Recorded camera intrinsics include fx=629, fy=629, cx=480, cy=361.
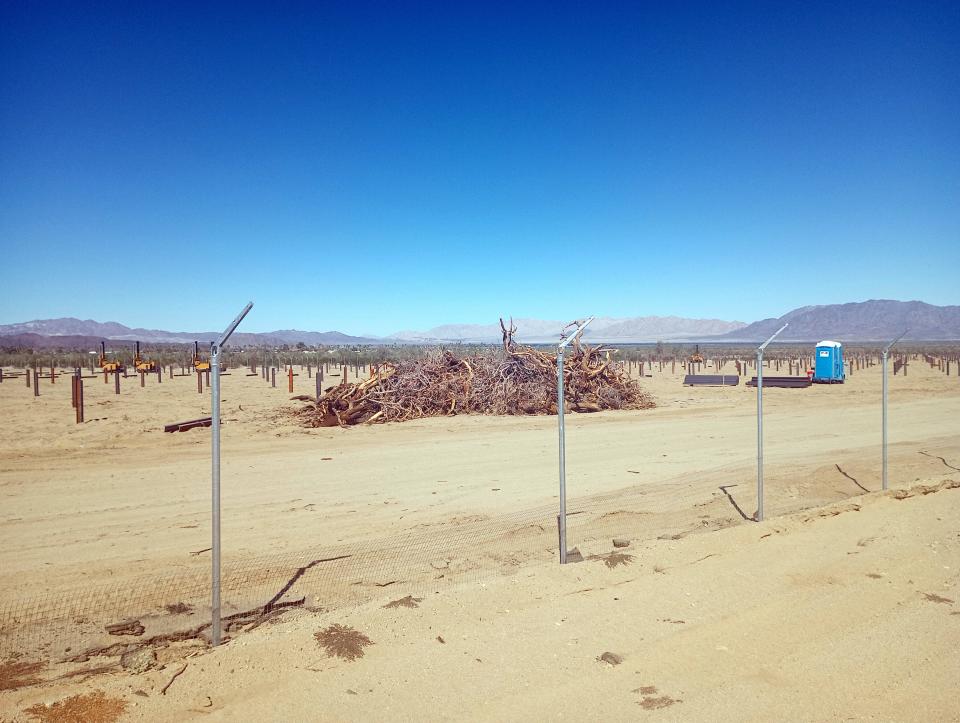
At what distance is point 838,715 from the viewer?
3.39 meters

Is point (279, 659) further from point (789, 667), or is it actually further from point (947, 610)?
point (947, 610)

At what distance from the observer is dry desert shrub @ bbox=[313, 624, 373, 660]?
4117mm

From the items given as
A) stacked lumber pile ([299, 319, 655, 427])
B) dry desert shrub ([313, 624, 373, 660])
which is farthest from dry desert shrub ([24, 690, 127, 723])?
stacked lumber pile ([299, 319, 655, 427])

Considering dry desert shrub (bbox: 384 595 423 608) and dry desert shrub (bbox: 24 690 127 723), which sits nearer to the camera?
dry desert shrub (bbox: 24 690 127 723)

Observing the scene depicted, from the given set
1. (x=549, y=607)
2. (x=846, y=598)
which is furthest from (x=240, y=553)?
(x=846, y=598)

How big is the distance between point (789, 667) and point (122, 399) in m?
23.9

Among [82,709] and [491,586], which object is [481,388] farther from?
[82,709]

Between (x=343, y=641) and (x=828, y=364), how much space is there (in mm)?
31866

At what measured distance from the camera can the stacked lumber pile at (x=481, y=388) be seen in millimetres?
18984

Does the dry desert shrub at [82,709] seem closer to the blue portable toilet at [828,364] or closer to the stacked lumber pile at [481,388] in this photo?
the stacked lumber pile at [481,388]

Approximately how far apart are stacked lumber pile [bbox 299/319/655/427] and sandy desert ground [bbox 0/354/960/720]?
7.09 metres

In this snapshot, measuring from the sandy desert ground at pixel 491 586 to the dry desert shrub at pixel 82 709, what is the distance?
3 cm

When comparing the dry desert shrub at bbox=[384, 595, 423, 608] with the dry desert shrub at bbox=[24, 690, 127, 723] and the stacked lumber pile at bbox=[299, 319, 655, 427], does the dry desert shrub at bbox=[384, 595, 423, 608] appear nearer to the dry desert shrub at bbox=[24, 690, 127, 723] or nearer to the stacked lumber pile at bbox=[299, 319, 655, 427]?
the dry desert shrub at bbox=[24, 690, 127, 723]

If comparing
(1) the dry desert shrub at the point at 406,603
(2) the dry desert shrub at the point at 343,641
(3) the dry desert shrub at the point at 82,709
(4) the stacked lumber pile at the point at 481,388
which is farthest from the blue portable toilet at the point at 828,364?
(3) the dry desert shrub at the point at 82,709
